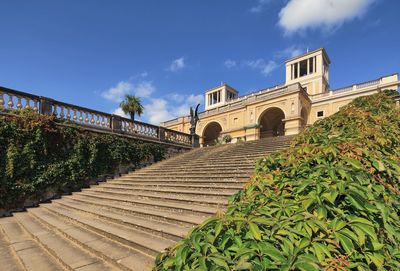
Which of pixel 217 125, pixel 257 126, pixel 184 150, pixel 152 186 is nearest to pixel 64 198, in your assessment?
pixel 152 186

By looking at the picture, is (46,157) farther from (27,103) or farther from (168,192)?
(168,192)

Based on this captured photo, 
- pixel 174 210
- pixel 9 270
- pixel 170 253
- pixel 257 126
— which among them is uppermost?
pixel 257 126

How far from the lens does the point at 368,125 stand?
3.46 metres

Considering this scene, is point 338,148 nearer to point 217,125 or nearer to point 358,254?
point 358,254

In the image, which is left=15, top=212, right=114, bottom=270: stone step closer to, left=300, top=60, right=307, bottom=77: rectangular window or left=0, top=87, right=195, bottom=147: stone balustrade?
left=0, top=87, right=195, bottom=147: stone balustrade

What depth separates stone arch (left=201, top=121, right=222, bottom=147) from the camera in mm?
33138

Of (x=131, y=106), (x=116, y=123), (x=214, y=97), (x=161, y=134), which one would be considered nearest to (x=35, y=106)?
(x=116, y=123)

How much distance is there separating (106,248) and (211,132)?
31.6 meters

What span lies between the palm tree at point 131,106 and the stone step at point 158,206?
2233 cm

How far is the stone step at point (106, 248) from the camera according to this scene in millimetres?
3119

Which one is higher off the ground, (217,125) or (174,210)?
(217,125)

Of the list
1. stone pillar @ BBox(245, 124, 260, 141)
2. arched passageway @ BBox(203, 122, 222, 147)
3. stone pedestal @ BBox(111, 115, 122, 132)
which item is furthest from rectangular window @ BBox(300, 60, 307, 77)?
stone pedestal @ BBox(111, 115, 122, 132)

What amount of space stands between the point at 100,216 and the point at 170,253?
4.11 meters

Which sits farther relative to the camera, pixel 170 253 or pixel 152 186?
pixel 152 186
